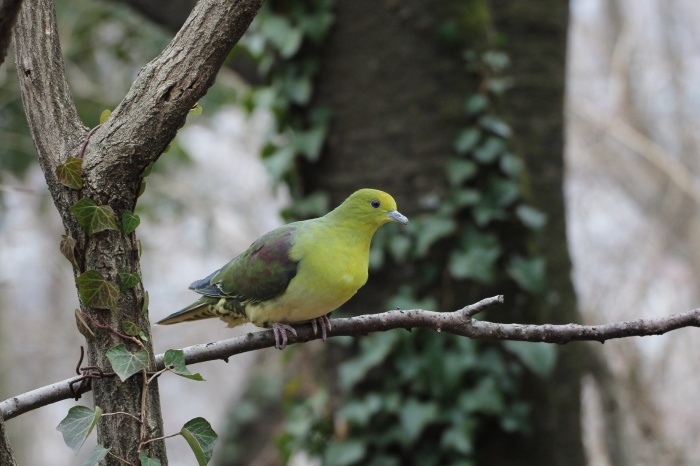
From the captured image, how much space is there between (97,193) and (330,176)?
2406 mm

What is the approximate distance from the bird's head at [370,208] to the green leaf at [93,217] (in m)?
0.83

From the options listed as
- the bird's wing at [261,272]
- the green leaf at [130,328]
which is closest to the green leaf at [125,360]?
the green leaf at [130,328]

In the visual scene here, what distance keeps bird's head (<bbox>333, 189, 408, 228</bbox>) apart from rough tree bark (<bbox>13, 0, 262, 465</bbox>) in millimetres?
740

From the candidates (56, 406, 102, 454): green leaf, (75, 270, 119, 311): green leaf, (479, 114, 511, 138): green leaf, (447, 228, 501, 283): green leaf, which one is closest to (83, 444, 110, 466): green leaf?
(56, 406, 102, 454): green leaf

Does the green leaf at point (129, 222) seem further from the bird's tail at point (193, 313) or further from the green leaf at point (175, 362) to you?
the bird's tail at point (193, 313)

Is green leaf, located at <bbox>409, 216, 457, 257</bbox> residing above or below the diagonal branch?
above

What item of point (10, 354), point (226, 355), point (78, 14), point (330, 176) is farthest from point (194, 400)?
point (226, 355)

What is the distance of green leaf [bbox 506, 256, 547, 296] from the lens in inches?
141

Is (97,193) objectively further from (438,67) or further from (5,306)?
(5,306)

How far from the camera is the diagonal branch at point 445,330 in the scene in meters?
1.49

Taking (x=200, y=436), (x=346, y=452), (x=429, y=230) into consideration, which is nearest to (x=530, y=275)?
(x=429, y=230)

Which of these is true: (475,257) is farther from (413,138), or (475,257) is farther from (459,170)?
(413,138)

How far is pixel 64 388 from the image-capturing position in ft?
5.05

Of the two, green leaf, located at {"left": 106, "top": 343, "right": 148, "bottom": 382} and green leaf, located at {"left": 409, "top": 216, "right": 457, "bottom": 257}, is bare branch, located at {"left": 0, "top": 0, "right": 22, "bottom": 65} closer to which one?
green leaf, located at {"left": 106, "top": 343, "right": 148, "bottom": 382}
